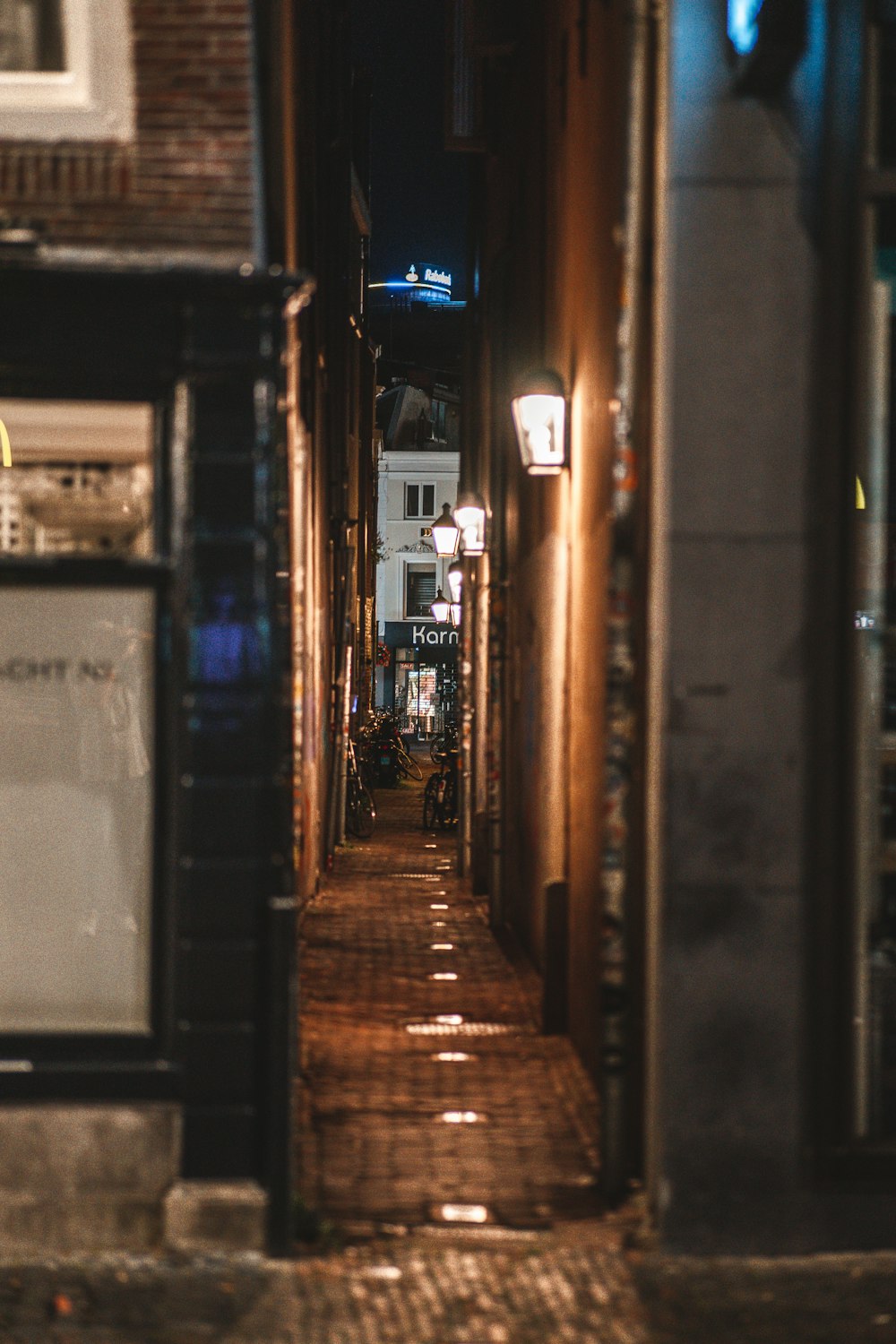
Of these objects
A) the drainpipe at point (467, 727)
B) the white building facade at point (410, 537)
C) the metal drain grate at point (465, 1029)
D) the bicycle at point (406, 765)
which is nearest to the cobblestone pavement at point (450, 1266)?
the metal drain grate at point (465, 1029)

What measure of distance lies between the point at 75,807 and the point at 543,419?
4.58 m

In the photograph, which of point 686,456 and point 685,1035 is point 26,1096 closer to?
point 685,1035

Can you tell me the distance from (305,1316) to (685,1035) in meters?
1.89

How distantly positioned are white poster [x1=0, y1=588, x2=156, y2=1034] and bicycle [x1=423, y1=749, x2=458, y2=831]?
18171 mm

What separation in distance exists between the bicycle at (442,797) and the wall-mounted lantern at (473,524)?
26.7ft

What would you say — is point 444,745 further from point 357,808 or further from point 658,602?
point 658,602

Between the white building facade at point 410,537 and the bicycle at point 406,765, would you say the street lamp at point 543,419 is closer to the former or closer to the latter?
Result: the bicycle at point 406,765

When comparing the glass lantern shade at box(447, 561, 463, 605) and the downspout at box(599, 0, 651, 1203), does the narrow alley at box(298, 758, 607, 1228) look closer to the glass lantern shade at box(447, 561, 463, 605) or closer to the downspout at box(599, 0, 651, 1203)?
the downspout at box(599, 0, 651, 1203)

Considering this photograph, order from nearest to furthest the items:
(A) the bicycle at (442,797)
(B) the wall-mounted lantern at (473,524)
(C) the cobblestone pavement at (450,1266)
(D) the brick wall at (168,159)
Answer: (C) the cobblestone pavement at (450,1266)
(D) the brick wall at (168,159)
(B) the wall-mounted lantern at (473,524)
(A) the bicycle at (442,797)

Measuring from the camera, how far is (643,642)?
6.91 meters

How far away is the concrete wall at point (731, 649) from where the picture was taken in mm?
6273

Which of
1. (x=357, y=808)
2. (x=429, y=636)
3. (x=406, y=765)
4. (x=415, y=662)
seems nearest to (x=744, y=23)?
(x=357, y=808)

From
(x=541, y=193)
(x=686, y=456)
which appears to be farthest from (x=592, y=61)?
(x=686, y=456)

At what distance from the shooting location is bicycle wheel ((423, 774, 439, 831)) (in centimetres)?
2566
